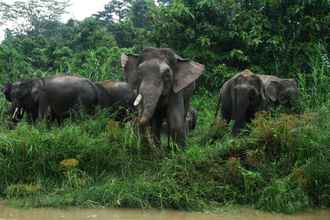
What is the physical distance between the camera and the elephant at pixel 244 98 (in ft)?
32.1

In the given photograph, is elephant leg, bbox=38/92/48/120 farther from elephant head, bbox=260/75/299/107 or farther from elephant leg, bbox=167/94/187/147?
elephant head, bbox=260/75/299/107

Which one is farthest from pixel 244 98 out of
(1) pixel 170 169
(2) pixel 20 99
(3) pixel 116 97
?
(2) pixel 20 99

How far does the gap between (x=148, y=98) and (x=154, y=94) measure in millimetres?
107

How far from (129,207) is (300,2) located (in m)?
Answer: 9.75

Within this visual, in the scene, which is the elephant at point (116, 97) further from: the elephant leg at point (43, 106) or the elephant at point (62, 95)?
the elephant leg at point (43, 106)

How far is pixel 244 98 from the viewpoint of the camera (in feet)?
32.4

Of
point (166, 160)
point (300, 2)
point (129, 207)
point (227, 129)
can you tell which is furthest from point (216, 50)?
point (129, 207)

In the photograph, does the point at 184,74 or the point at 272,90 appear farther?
the point at 272,90

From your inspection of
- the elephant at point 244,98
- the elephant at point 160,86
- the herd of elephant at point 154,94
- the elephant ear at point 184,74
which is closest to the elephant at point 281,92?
the herd of elephant at point 154,94

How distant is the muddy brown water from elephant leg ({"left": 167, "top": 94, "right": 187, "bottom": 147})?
1.89 m

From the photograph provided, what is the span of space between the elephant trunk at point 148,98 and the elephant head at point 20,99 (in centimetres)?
405

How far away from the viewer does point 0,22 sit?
33562 mm

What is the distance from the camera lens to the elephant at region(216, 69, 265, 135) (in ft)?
32.1

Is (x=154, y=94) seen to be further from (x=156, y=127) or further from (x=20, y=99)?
(x=20, y=99)
